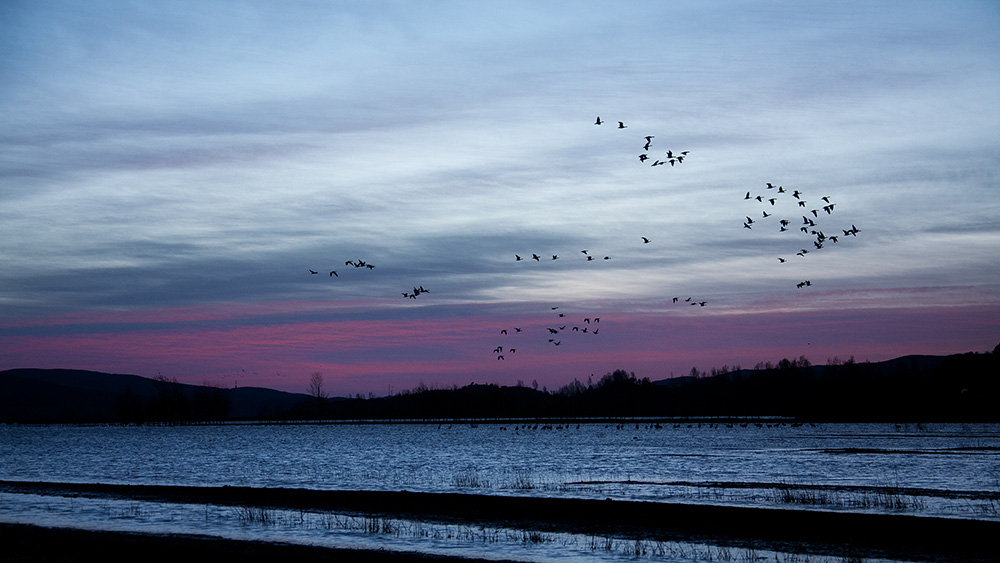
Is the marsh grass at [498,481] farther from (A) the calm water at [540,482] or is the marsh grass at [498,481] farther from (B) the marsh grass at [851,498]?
(B) the marsh grass at [851,498]

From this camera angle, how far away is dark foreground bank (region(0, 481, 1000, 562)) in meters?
30.8

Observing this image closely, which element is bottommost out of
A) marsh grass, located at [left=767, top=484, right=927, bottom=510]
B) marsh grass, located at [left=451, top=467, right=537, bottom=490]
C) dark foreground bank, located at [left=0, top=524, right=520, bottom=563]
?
marsh grass, located at [left=451, top=467, right=537, bottom=490]

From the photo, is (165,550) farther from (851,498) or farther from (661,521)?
(851,498)

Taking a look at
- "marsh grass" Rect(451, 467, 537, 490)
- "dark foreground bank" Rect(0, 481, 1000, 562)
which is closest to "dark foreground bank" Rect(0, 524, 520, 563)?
"dark foreground bank" Rect(0, 481, 1000, 562)

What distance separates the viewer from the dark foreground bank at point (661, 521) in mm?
30812

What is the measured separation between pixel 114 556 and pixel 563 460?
210ft

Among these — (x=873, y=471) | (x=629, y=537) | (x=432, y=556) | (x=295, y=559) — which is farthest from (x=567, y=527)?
(x=873, y=471)

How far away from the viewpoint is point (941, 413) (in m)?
195

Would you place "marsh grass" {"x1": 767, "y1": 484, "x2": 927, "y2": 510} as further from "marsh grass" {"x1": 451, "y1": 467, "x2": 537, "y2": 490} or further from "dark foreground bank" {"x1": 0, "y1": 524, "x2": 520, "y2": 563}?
"dark foreground bank" {"x1": 0, "y1": 524, "x2": 520, "y2": 563}

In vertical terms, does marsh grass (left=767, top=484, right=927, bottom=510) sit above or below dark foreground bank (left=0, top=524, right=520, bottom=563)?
below

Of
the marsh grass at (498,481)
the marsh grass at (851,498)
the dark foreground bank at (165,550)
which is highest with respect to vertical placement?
the dark foreground bank at (165,550)

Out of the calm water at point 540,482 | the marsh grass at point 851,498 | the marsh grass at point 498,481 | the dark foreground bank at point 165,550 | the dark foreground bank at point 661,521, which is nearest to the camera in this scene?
the dark foreground bank at point 165,550

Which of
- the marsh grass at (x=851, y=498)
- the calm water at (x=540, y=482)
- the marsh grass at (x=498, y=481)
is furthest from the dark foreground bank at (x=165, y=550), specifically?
the marsh grass at (x=498, y=481)

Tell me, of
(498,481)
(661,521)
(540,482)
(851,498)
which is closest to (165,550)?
(661,521)
